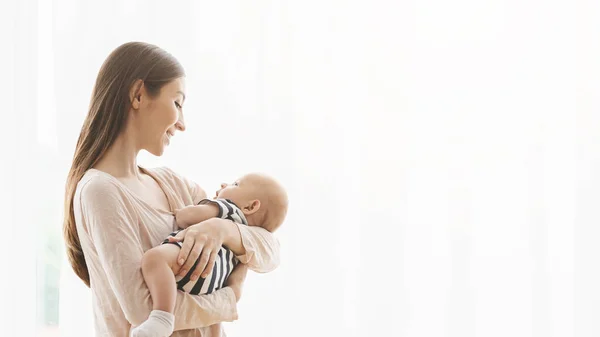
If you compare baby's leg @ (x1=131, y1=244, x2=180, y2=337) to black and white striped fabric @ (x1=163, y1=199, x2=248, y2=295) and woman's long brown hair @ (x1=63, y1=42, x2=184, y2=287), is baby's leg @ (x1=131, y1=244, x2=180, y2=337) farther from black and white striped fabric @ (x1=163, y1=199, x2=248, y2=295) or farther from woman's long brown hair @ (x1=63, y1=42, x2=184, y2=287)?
woman's long brown hair @ (x1=63, y1=42, x2=184, y2=287)

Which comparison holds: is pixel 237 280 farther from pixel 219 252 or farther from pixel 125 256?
pixel 125 256

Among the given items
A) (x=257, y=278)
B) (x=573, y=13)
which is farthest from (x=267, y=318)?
(x=573, y=13)

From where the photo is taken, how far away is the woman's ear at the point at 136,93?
1531 millimetres

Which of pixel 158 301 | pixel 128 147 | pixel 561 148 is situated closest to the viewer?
pixel 158 301

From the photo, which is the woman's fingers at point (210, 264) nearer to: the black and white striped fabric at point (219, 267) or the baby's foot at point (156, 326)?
the black and white striped fabric at point (219, 267)

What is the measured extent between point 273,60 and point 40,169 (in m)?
0.94

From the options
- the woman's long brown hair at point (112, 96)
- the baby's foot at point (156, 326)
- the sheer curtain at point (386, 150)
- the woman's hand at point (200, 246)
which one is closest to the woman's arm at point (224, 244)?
the woman's hand at point (200, 246)

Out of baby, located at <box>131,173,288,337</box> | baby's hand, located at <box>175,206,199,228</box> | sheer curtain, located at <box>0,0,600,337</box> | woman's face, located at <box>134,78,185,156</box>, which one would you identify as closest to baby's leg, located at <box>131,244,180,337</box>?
baby, located at <box>131,173,288,337</box>

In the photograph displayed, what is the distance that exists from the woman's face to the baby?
16 centimetres

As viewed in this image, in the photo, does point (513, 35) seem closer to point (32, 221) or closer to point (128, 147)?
point (128, 147)

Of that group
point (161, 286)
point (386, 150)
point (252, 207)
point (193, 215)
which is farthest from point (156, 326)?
point (386, 150)

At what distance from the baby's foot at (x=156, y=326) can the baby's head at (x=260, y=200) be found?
37cm

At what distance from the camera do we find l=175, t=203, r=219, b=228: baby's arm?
155 centimetres

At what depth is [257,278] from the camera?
270cm
